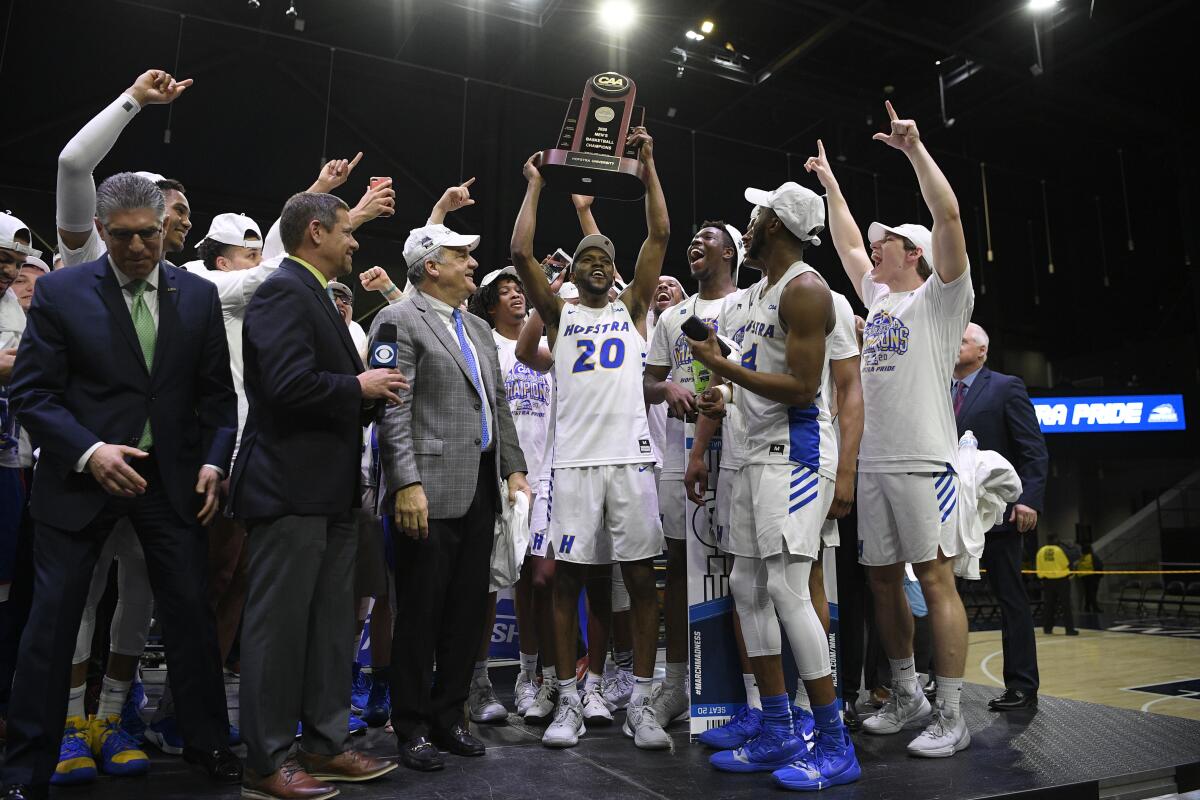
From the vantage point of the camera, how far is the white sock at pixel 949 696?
10.2 ft

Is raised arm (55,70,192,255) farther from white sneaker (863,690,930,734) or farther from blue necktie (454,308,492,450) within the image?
white sneaker (863,690,930,734)

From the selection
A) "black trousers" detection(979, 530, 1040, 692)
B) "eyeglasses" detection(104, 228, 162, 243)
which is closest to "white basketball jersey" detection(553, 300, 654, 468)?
"eyeglasses" detection(104, 228, 162, 243)

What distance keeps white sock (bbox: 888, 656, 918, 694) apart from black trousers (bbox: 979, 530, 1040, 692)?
0.80m

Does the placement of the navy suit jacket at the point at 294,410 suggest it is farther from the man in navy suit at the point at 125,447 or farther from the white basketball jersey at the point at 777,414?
the white basketball jersey at the point at 777,414

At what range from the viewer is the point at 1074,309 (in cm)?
1695

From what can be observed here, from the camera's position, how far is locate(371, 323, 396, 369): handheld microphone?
2.77 meters

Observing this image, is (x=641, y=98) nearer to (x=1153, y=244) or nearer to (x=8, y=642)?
(x=8, y=642)

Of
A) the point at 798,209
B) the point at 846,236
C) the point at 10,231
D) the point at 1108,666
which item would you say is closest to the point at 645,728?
the point at 798,209

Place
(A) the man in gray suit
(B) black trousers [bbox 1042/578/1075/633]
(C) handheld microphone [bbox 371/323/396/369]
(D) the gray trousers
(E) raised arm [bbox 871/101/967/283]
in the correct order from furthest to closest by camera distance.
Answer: (B) black trousers [bbox 1042/578/1075/633] → (E) raised arm [bbox 871/101/967/283] → (A) the man in gray suit → (C) handheld microphone [bbox 371/323/396/369] → (D) the gray trousers

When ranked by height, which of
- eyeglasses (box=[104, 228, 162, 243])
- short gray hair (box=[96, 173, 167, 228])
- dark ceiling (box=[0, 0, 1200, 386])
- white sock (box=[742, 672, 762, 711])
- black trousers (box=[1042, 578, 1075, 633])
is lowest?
black trousers (box=[1042, 578, 1075, 633])

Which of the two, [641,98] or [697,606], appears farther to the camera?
[641,98]

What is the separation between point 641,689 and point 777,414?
1.31 metres

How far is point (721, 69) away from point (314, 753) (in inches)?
371

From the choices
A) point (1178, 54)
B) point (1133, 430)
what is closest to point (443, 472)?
point (1178, 54)
